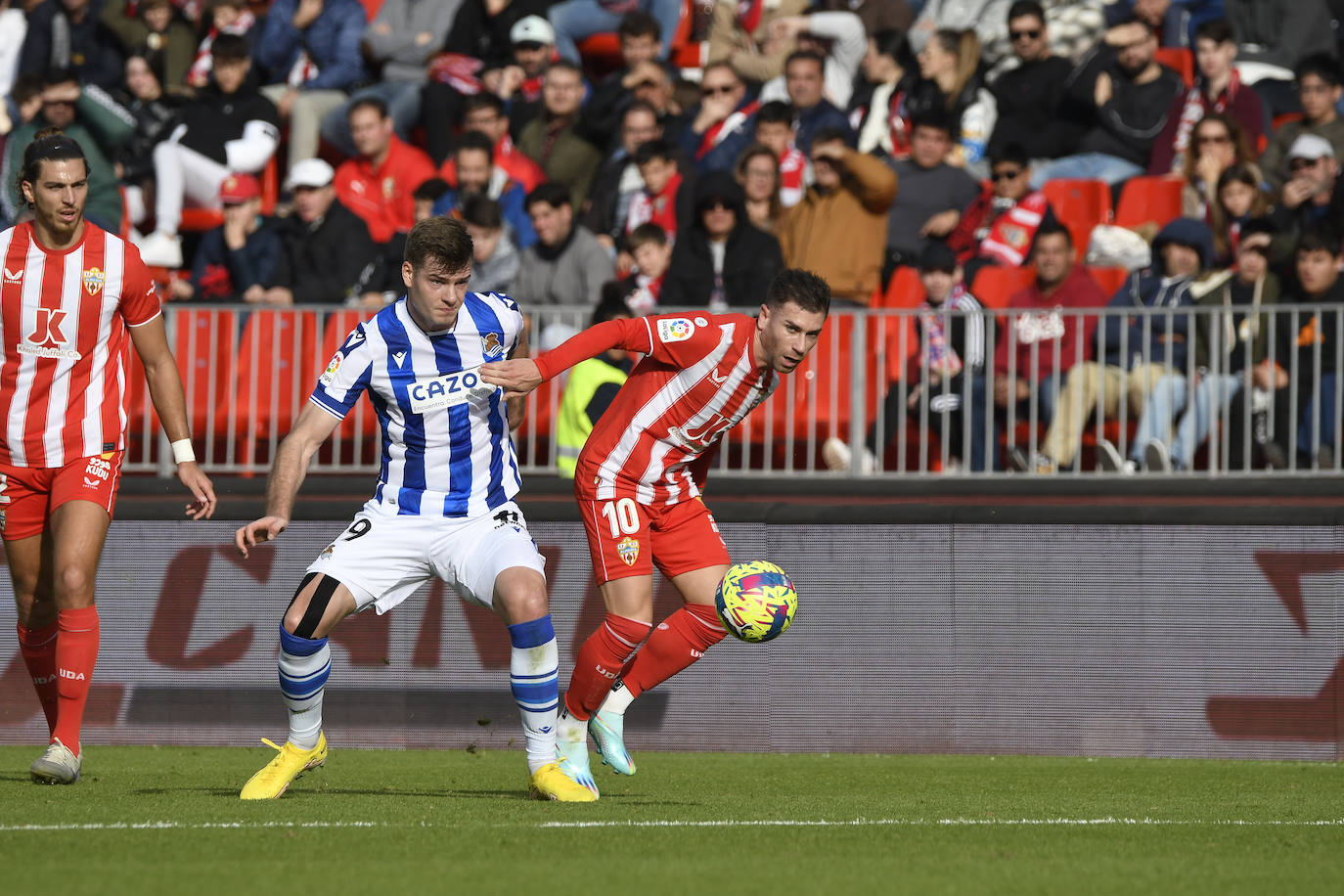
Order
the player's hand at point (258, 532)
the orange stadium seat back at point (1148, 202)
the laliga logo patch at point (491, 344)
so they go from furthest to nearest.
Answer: the orange stadium seat back at point (1148, 202) < the laliga logo patch at point (491, 344) < the player's hand at point (258, 532)

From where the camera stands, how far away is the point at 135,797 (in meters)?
7.49

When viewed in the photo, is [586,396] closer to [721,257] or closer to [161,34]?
[721,257]

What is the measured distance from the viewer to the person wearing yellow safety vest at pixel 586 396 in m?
11.2

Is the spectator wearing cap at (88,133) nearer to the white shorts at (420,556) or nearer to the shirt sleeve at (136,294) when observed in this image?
the shirt sleeve at (136,294)

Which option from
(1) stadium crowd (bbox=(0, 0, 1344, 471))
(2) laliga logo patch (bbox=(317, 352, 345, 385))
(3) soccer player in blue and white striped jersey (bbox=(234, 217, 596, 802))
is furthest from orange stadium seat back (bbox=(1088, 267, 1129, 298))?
(2) laliga logo patch (bbox=(317, 352, 345, 385))

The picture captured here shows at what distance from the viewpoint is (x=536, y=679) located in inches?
288

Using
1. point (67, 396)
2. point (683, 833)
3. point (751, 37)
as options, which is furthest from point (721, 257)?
point (683, 833)

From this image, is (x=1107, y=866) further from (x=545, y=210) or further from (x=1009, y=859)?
(x=545, y=210)

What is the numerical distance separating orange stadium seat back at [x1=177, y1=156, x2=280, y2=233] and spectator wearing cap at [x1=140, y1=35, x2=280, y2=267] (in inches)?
3.4

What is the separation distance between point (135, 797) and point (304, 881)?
8.39ft

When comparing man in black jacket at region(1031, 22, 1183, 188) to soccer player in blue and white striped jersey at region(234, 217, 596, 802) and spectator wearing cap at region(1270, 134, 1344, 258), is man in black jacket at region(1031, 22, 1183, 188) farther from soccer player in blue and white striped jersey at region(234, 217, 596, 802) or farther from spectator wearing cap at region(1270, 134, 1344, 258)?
soccer player in blue and white striped jersey at region(234, 217, 596, 802)

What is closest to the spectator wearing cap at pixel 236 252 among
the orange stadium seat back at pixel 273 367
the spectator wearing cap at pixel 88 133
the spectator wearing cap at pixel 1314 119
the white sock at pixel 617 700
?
the spectator wearing cap at pixel 88 133

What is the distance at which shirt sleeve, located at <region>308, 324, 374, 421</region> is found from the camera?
743 cm

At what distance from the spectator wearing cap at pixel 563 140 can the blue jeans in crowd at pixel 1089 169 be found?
3.67 m
